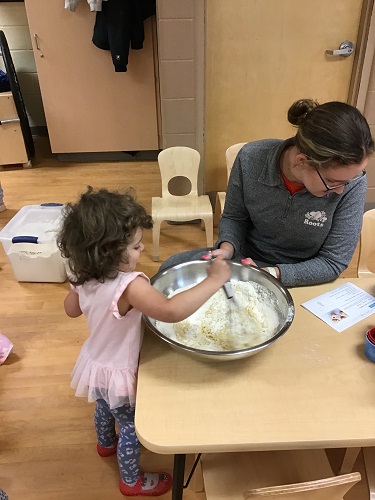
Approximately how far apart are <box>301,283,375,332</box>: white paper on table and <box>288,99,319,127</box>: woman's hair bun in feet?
1.70

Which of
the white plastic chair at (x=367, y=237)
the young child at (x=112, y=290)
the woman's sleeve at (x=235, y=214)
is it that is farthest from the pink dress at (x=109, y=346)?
the white plastic chair at (x=367, y=237)

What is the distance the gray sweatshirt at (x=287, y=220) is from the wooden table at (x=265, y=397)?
11.0 inches

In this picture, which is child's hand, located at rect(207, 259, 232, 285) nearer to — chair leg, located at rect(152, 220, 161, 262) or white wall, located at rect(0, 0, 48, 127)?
chair leg, located at rect(152, 220, 161, 262)

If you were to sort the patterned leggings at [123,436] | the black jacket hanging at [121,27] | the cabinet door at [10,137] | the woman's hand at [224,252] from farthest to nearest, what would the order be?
the cabinet door at [10,137], the black jacket hanging at [121,27], the woman's hand at [224,252], the patterned leggings at [123,436]

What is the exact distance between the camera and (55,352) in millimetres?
1993

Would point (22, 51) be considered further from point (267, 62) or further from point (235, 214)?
point (235, 214)

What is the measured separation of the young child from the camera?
948mm

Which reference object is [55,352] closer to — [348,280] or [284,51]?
[348,280]

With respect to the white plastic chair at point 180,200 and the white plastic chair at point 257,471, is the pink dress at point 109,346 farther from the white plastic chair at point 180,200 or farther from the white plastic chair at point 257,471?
the white plastic chair at point 180,200

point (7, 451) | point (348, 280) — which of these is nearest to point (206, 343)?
point (348, 280)

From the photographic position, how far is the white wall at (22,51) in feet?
12.8

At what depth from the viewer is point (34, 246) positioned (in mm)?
2350

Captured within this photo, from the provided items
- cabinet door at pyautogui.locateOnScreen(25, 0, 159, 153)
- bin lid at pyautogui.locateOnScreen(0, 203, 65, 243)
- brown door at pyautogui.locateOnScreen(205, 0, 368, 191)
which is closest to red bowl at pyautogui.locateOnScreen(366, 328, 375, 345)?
bin lid at pyautogui.locateOnScreen(0, 203, 65, 243)

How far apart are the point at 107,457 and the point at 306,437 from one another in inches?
38.7
